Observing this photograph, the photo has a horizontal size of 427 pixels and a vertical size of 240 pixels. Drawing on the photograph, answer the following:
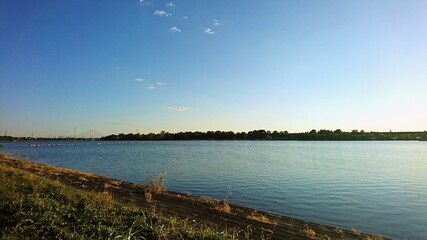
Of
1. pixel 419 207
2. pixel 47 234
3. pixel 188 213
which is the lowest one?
pixel 419 207

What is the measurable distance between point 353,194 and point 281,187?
20.8ft

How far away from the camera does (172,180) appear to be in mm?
34969

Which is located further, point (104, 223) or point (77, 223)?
point (104, 223)

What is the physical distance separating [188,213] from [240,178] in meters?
21.0

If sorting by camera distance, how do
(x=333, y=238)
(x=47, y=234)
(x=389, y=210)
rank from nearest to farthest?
(x=47, y=234) → (x=333, y=238) → (x=389, y=210)

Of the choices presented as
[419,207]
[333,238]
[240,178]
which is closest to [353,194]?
[419,207]

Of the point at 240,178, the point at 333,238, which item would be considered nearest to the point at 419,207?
the point at 333,238

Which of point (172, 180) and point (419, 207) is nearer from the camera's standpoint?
point (419, 207)

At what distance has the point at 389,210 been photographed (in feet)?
74.9

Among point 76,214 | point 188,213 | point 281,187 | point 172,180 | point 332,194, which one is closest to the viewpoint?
point 76,214

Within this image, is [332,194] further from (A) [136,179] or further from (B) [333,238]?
(A) [136,179]

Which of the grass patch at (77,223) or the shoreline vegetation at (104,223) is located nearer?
the grass patch at (77,223)

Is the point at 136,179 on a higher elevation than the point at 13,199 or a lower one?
lower

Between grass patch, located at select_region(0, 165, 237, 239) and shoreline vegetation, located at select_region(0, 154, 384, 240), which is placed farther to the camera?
shoreline vegetation, located at select_region(0, 154, 384, 240)
